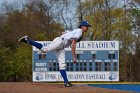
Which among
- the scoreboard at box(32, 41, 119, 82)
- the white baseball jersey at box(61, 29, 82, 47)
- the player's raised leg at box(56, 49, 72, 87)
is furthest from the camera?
the scoreboard at box(32, 41, 119, 82)

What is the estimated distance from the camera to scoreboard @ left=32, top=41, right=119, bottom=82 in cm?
3025

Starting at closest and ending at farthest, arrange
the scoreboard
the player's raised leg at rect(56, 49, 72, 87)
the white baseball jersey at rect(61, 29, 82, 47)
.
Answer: the white baseball jersey at rect(61, 29, 82, 47), the player's raised leg at rect(56, 49, 72, 87), the scoreboard

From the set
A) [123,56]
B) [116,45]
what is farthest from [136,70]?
[116,45]

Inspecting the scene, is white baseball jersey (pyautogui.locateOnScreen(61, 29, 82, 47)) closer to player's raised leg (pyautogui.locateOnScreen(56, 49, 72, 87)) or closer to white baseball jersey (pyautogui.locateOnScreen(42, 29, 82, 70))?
white baseball jersey (pyautogui.locateOnScreen(42, 29, 82, 70))

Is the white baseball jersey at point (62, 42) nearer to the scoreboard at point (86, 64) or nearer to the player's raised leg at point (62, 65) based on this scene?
the player's raised leg at point (62, 65)

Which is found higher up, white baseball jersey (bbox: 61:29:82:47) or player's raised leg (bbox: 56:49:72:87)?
white baseball jersey (bbox: 61:29:82:47)

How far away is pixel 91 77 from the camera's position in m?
30.7

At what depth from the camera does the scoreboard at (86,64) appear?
30250mm

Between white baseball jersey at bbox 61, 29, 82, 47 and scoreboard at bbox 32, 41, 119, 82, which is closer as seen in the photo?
white baseball jersey at bbox 61, 29, 82, 47

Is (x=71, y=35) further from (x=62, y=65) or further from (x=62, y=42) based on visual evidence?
(x=62, y=65)

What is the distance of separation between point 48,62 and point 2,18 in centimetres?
1911

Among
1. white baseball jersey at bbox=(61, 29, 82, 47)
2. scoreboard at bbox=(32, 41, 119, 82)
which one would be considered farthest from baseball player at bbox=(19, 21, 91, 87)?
scoreboard at bbox=(32, 41, 119, 82)

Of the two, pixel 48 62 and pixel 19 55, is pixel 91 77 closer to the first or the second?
pixel 48 62

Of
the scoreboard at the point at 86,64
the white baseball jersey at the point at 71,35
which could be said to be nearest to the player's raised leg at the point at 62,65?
the white baseball jersey at the point at 71,35
